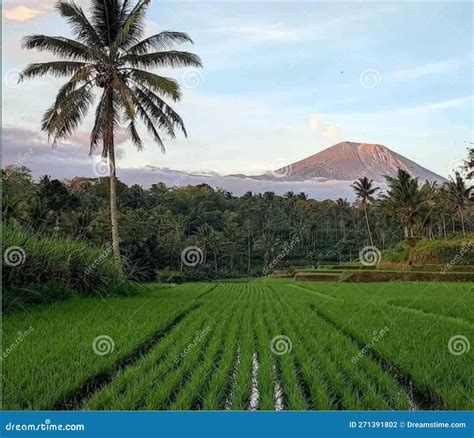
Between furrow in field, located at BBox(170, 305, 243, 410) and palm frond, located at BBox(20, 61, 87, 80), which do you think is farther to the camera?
palm frond, located at BBox(20, 61, 87, 80)

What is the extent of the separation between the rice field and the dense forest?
1601 centimetres

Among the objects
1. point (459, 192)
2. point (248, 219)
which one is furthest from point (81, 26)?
point (248, 219)

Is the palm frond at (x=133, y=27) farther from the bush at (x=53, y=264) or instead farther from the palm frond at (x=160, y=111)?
the bush at (x=53, y=264)

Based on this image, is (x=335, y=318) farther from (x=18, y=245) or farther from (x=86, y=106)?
(x=86, y=106)

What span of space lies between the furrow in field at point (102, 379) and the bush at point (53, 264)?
107 inches

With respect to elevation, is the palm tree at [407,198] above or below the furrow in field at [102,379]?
above

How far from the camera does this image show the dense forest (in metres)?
27.8

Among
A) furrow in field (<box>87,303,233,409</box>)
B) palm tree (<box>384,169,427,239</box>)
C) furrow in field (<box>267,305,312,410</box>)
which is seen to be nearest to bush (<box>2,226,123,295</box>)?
furrow in field (<box>87,303,233,409</box>)

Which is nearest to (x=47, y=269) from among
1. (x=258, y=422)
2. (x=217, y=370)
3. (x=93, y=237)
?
(x=217, y=370)

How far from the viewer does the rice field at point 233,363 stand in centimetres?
325

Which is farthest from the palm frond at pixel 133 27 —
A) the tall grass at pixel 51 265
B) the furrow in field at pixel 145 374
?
the furrow in field at pixel 145 374

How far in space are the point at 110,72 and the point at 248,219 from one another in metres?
35.4

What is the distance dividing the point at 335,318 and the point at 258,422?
4.37 meters

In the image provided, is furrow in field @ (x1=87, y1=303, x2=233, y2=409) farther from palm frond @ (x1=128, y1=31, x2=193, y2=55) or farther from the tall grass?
palm frond @ (x1=128, y1=31, x2=193, y2=55)
